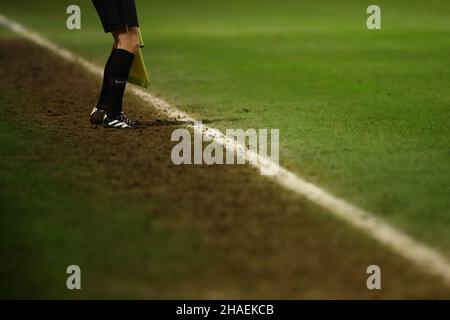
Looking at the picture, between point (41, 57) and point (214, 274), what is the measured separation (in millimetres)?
10620

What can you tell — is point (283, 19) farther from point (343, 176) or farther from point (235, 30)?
point (343, 176)

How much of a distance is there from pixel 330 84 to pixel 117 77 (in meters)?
3.50

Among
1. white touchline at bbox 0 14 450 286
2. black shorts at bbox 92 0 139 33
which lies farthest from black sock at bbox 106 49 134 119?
white touchline at bbox 0 14 450 286

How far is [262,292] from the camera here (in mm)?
4426

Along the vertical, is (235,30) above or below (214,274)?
above

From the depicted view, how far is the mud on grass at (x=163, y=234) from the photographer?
4.50 m

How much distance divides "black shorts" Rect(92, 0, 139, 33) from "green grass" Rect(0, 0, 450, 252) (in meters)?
1.30

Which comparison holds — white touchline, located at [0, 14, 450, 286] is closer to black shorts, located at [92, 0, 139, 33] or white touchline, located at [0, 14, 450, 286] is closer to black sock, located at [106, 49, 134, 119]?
black sock, located at [106, 49, 134, 119]

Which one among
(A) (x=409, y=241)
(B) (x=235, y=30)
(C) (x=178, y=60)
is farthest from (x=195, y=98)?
(B) (x=235, y=30)

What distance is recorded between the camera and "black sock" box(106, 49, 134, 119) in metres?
8.54

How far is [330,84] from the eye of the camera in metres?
11.2

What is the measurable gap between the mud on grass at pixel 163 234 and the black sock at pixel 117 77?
2.51ft

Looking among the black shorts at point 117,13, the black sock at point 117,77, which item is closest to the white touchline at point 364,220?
the black sock at point 117,77

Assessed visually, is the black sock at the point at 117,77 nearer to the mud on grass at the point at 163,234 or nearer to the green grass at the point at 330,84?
the mud on grass at the point at 163,234
